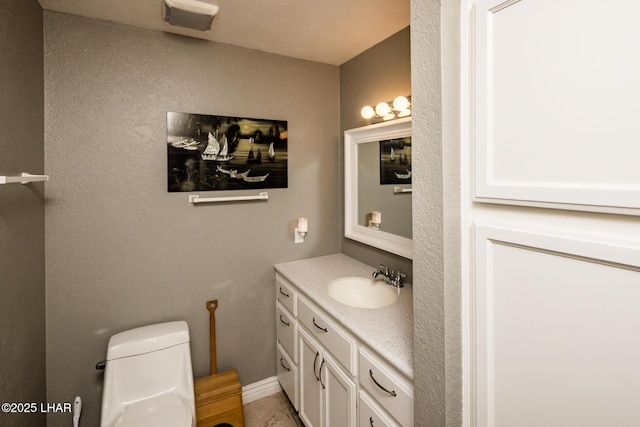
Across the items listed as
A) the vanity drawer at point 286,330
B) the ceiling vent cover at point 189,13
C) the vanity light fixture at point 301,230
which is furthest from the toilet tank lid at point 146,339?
the ceiling vent cover at point 189,13

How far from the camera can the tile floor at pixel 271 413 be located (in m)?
2.04

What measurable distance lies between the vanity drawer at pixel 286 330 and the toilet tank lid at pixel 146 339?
609 millimetres

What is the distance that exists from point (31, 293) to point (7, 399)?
1.52 feet

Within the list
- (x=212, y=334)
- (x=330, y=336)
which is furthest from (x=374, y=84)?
(x=212, y=334)

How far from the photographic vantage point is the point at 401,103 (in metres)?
1.81

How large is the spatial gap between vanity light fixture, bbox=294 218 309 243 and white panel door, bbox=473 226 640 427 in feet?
4.88

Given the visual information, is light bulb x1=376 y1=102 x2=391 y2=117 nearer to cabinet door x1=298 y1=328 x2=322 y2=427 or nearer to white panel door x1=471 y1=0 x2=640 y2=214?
white panel door x1=471 y1=0 x2=640 y2=214

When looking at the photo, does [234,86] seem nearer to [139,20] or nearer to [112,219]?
[139,20]

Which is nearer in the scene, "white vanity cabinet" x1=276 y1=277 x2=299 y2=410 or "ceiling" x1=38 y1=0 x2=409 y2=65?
"ceiling" x1=38 y1=0 x2=409 y2=65

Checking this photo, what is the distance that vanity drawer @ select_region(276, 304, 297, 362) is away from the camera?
197cm

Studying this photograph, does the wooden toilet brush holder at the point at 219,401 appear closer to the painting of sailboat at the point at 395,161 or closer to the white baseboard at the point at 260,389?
the white baseboard at the point at 260,389

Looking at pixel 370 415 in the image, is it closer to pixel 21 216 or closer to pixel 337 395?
pixel 337 395

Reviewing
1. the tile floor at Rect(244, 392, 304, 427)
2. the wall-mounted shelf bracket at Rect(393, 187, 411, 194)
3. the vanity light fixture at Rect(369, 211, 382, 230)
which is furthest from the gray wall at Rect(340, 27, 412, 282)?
the tile floor at Rect(244, 392, 304, 427)

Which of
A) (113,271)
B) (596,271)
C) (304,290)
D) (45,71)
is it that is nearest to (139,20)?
(45,71)
